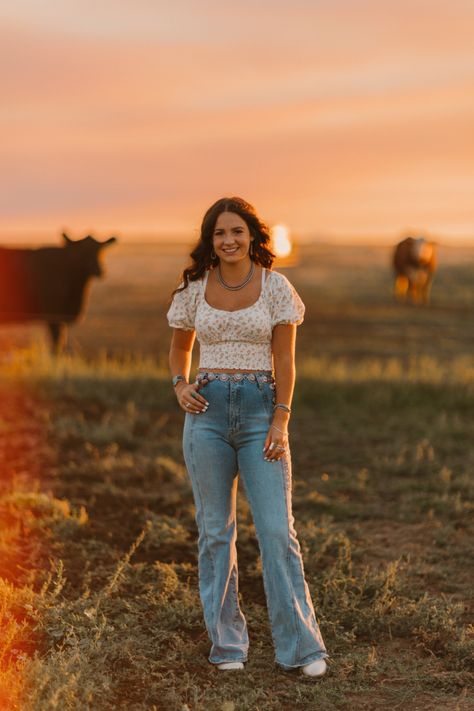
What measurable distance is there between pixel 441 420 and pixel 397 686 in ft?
17.1

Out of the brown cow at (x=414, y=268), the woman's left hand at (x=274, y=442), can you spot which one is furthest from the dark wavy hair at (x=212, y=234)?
the brown cow at (x=414, y=268)

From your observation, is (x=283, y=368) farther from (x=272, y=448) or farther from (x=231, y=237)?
(x=231, y=237)

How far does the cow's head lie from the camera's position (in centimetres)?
1332

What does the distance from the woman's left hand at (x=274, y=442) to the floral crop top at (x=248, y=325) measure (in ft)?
0.87

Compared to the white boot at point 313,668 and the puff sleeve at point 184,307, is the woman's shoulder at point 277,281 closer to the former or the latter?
the puff sleeve at point 184,307

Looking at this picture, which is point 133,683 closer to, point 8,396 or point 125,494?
point 125,494

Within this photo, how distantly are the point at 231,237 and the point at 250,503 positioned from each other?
43.5 inches

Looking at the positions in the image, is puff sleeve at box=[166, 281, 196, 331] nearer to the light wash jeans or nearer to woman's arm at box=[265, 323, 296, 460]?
the light wash jeans

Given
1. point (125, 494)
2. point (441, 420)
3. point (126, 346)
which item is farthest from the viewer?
point (126, 346)

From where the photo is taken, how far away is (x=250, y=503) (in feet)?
11.9

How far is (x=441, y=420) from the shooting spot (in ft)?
28.6

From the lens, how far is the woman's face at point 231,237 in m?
3.55

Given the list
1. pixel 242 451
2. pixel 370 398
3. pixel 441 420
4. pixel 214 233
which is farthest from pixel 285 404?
pixel 370 398

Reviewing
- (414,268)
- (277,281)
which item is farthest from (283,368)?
(414,268)
